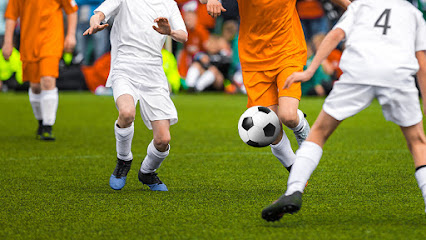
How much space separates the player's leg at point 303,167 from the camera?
402 cm

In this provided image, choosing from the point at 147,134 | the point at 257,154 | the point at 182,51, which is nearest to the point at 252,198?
the point at 257,154

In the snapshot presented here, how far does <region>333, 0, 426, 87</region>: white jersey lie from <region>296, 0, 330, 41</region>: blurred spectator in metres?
14.1

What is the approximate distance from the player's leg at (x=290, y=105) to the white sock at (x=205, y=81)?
13385 mm

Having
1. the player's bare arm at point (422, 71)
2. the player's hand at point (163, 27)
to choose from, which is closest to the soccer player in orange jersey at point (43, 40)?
the player's hand at point (163, 27)

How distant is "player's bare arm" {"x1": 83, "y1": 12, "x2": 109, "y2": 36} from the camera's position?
5.11 metres

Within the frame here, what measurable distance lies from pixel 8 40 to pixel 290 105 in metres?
4.46

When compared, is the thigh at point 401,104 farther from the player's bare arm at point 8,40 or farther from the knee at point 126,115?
the player's bare arm at point 8,40

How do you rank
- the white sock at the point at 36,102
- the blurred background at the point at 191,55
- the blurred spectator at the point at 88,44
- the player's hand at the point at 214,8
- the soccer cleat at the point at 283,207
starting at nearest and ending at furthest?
the soccer cleat at the point at 283,207
the player's hand at the point at 214,8
the white sock at the point at 36,102
the blurred background at the point at 191,55
the blurred spectator at the point at 88,44

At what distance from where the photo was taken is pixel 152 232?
4043 mm

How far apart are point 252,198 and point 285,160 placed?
68 centimetres

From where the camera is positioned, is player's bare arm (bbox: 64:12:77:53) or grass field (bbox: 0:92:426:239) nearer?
grass field (bbox: 0:92:426:239)

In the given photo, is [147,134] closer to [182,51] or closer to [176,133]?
[176,133]

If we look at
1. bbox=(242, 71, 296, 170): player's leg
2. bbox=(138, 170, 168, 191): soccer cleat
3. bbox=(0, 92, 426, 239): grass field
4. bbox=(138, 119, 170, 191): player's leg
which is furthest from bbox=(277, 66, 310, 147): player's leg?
bbox=(138, 170, 168, 191): soccer cleat

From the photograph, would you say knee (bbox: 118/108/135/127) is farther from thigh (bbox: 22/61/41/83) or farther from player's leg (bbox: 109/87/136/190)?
thigh (bbox: 22/61/41/83)
